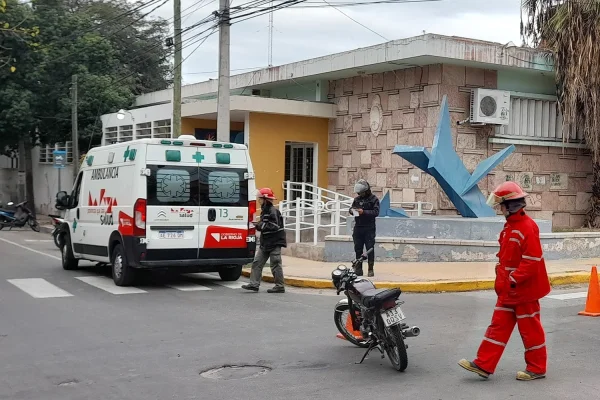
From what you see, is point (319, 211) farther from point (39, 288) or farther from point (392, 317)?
point (392, 317)

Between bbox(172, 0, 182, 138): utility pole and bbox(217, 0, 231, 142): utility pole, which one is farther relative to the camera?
bbox(172, 0, 182, 138): utility pole

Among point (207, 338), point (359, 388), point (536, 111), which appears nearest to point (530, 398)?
point (359, 388)

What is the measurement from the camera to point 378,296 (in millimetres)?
6754

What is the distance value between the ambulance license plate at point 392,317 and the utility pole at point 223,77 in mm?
9426

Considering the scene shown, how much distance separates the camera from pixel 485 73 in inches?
783

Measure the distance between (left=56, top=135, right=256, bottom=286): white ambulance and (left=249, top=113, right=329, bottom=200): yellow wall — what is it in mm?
9076

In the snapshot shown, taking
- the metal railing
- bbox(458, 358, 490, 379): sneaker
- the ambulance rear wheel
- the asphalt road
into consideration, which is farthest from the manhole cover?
the metal railing

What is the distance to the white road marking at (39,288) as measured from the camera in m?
11.2

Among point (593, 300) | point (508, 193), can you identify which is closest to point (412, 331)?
point (508, 193)

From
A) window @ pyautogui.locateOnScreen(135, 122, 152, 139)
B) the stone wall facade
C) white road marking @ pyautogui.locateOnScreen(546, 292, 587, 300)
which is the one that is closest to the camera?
white road marking @ pyautogui.locateOnScreen(546, 292, 587, 300)

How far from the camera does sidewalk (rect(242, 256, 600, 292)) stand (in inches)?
487

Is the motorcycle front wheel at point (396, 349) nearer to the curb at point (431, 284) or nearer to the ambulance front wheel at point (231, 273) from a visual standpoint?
the curb at point (431, 284)

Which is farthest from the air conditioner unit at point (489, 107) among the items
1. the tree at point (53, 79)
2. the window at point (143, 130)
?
the tree at point (53, 79)

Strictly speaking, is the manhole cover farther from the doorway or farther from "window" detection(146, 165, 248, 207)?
the doorway
